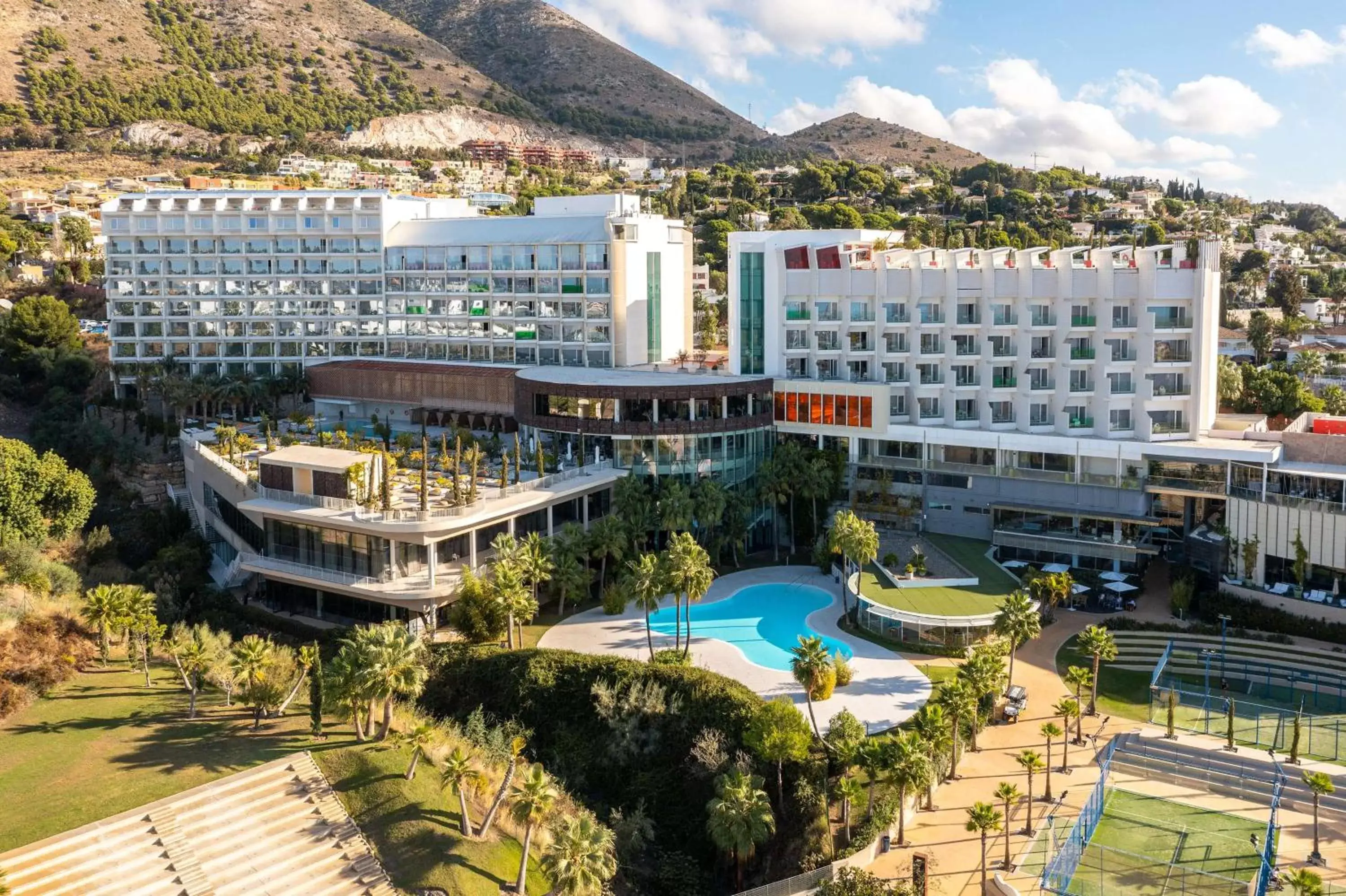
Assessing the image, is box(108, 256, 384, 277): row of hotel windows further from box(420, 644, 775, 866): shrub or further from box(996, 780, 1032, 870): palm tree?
box(996, 780, 1032, 870): palm tree

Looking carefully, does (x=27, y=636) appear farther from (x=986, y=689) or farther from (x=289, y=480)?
(x=986, y=689)

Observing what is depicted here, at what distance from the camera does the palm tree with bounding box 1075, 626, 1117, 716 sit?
1587 inches

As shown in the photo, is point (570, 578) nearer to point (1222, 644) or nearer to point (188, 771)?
point (188, 771)

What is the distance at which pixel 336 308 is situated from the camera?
94.6 metres

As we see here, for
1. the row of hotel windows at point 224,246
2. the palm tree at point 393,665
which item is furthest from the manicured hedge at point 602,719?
the row of hotel windows at point 224,246

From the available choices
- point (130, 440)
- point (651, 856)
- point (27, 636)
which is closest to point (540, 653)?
point (651, 856)

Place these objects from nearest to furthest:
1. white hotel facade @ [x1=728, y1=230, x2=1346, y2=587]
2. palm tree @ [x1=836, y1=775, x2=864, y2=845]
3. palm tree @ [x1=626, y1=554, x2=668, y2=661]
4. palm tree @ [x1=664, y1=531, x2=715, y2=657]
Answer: palm tree @ [x1=836, y1=775, x2=864, y2=845], palm tree @ [x1=664, y1=531, x2=715, y2=657], palm tree @ [x1=626, y1=554, x2=668, y2=661], white hotel facade @ [x1=728, y1=230, x2=1346, y2=587]

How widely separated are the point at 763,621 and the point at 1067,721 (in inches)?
688

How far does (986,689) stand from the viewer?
122ft

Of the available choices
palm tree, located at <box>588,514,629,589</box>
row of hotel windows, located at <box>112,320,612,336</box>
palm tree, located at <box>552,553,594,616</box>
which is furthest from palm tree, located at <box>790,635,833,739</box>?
row of hotel windows, located at <box>112,320,612,336</box>

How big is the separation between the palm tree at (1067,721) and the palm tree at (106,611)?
38.8 metres

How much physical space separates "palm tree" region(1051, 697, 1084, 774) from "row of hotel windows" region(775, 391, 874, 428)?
26269 millimetres

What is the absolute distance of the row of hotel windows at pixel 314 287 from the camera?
8650cm

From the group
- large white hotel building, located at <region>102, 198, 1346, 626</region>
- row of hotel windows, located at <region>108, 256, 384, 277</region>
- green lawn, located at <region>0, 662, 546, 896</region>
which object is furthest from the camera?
row of hotel windows, located at <region>108, 256, 384, 277</region>
